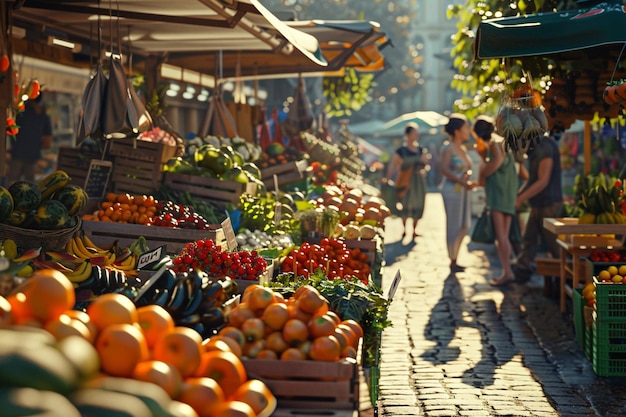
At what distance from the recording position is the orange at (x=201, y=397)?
3.29m

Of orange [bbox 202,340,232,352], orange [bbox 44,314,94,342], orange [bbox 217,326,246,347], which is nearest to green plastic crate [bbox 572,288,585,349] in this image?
orange [bbox 217,326,246,347]

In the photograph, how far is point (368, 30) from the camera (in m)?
12.4

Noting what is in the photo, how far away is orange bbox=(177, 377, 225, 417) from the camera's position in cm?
329

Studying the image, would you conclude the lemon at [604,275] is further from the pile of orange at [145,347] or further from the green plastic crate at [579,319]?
the pile of orange at [145,347]

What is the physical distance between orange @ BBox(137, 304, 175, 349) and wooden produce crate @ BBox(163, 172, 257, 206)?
5.87m

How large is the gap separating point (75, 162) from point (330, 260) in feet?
10.5

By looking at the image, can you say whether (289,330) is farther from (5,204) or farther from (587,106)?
(587,106)

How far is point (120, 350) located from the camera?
125 inches

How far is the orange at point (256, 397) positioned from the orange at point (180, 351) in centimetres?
20

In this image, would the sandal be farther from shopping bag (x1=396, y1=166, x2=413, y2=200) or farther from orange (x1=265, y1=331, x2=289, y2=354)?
orange (x1=265, y1=331, x2=289, y2=354)

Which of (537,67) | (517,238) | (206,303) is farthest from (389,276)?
(206,303)

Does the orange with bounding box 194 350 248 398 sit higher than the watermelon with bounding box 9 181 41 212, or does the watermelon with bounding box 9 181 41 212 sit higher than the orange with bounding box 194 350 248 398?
the watermelon with bounding box 9 181 41 212

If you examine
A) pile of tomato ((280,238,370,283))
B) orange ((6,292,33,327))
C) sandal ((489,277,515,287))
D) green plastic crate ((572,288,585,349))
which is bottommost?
sandal ((489,277,515,287))

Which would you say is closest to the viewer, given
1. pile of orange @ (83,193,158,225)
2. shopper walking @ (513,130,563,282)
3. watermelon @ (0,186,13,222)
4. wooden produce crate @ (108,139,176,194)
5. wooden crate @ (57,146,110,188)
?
watermelon @ (0,186,13,222)
